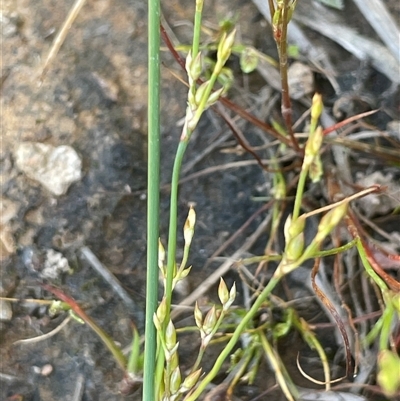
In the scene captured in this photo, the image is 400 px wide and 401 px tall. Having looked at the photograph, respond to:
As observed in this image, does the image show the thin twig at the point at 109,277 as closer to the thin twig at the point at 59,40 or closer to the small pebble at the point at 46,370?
the small pebble at the point at 46,370

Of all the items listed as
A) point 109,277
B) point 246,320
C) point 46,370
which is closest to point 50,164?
point 109,277

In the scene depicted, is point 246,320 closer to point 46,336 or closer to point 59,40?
point 46,336

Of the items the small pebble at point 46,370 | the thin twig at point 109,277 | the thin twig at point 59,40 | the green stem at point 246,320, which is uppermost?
the thin twig at point 59,40

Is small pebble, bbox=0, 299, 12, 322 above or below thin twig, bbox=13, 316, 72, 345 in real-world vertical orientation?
above

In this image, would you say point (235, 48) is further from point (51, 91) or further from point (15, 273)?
point (15, 273)

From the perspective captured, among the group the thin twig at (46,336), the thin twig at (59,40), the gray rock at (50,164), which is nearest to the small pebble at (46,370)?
the thin twig at (46,336)

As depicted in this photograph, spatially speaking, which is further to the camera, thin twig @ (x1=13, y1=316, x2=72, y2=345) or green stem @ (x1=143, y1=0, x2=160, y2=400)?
thin twig @ (x1=13, y1=316, x2=72, y2=345)

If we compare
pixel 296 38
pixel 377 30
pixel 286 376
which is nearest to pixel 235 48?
pixel 296 38

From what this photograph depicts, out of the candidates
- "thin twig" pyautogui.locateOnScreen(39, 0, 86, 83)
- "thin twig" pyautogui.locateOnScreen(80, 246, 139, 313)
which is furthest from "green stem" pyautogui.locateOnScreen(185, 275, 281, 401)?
"thin twig" pyautogui.locateOnScreen(39, 0, 86, 83)

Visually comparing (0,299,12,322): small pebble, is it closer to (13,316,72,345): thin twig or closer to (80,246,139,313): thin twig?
(13,316,72,345): thin twig

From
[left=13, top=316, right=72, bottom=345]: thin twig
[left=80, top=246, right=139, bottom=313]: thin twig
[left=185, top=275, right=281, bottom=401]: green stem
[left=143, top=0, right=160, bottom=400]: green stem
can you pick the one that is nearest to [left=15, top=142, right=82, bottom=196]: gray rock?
[left=80, top=246, right=139, bottom=313]: thin twig

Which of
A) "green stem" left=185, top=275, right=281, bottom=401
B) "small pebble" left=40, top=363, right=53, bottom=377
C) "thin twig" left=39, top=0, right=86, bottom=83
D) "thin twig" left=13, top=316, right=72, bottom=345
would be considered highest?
"thin twig" left=39, top=0, right=86, bottom=83
